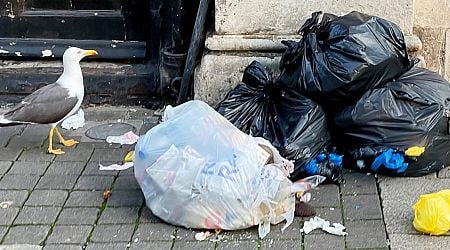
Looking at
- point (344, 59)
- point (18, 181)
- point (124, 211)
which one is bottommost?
point (18, 181)

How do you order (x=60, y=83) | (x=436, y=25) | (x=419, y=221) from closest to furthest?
(x=419, y=221), (x=60, y=83), (x=436, y=25)

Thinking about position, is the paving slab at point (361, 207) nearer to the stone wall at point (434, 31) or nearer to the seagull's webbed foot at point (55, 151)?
the stone wall at point (434, 31)

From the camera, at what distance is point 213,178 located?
149 inches

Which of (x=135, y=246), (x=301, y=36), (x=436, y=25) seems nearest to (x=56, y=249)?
(x=135, y=246)

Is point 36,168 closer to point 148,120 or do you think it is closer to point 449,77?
point 148,120

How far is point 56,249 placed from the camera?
3.76 meters

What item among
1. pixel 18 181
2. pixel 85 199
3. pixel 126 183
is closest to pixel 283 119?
pixel 126 183

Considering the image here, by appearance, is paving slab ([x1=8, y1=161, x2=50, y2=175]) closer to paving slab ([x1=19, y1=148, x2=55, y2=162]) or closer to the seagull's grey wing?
paving slab ([x1=19, y1=148, x2=55, y2=162])

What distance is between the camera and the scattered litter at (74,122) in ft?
17.2

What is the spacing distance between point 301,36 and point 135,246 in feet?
5.81

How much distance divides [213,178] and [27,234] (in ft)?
2.90

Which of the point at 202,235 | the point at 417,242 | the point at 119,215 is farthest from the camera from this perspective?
the point at 119,215

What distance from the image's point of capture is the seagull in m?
4.69

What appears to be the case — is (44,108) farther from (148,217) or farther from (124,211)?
(148,217)
